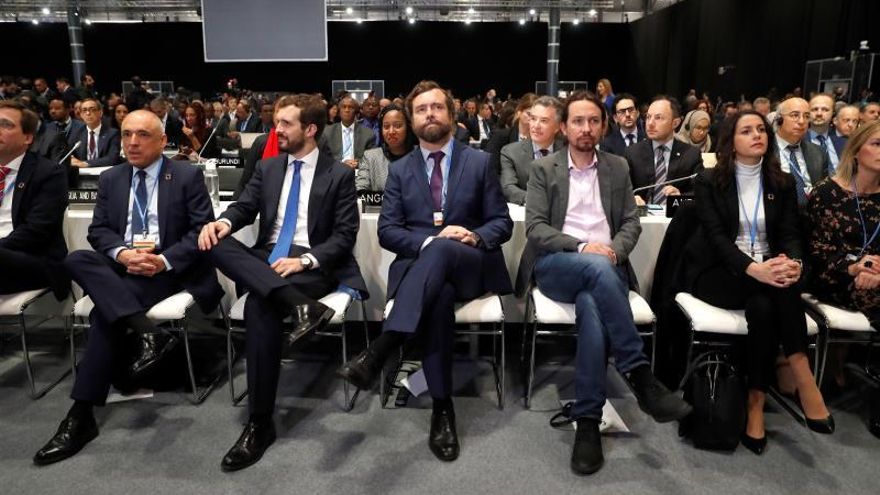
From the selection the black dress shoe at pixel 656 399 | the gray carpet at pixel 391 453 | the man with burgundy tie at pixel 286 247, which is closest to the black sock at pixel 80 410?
the gray carpet at pixel 391 453

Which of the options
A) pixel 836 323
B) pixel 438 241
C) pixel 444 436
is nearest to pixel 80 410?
pixel 444 436

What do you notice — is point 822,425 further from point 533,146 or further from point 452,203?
point 533,146

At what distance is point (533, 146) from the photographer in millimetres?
3859

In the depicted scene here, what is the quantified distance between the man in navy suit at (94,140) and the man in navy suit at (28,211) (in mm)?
2359

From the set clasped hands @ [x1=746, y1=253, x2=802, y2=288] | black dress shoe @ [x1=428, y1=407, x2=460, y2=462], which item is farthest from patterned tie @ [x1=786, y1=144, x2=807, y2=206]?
black dress shoe @ [x1=428, y1=407, x2=460, y2=462]

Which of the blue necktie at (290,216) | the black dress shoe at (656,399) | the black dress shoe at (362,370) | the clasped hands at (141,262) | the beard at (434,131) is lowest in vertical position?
the black dress shoe at (656,399)

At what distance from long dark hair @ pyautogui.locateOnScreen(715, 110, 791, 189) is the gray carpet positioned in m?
0.98

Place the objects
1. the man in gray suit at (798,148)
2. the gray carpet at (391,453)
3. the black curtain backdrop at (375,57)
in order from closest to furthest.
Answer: the gray carpet at (391,453), the man in gray suit at (798,148), the black curtain backdrop at (375,57)

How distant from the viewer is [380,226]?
2.84 m

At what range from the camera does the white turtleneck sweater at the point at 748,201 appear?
276 cm

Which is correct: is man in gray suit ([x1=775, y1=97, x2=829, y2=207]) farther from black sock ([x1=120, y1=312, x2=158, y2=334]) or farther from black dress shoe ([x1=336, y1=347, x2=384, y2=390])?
black sock ([x1=120, y1=312, x2=158, y2=334])

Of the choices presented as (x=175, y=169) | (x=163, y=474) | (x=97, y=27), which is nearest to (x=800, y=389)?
(x=163, y=474)

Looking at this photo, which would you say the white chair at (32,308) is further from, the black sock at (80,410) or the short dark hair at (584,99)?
the short dark hair at (584,99)

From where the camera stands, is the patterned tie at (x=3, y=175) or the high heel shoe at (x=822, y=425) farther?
the patterned tie at (x=3, y=175)
